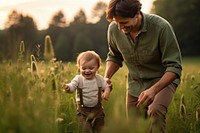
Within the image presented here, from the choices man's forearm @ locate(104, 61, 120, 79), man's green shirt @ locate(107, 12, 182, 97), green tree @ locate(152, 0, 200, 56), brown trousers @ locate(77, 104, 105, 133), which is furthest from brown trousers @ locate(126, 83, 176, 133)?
green tree @ locate(152, 0, 200, 56)

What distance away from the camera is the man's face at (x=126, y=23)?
4.89 meters

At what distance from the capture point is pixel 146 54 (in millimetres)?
5367

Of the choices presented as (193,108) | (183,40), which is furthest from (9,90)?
(183,40)

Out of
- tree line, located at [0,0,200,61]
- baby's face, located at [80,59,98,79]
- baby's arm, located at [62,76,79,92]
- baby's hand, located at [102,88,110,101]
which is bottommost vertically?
baby's hand, located at [102,88,110,101]

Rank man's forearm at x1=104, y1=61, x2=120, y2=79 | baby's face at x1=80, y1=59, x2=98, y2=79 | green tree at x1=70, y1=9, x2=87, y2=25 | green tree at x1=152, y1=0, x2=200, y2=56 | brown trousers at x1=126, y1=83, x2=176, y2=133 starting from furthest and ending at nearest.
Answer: green tree at x1=70, y1=9, x2=87, y2=25 < green tree at x1=152, y1=0, x2=200, y2=56 < man's forearm at x1=104, y1=61, x2=120, y2=79 < baby's face at x1=80, y1=59, x2=98, y2=79 < brown trousers at x1=126, y1=83, x2=176, y2=133

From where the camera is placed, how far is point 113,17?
16.3 feet

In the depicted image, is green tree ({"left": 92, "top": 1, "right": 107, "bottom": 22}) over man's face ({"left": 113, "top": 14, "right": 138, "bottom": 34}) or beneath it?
over

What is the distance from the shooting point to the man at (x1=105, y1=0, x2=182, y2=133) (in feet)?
15.8

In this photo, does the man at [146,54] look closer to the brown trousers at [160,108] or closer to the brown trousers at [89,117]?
the brown trousers at [160,108]

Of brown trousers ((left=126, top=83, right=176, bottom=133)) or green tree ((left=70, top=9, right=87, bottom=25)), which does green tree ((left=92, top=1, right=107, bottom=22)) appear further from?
brown trousers ((left=126, top=83, right=176, bottom=133))

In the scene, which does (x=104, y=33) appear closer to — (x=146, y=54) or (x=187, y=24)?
(x=187, y=24)

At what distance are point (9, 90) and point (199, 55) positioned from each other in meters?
66.2

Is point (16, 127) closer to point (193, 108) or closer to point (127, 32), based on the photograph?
point (127, 32)

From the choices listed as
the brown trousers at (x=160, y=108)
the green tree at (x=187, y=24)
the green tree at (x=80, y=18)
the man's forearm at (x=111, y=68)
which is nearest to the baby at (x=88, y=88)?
the man's forearm at (x=111, y=68)
